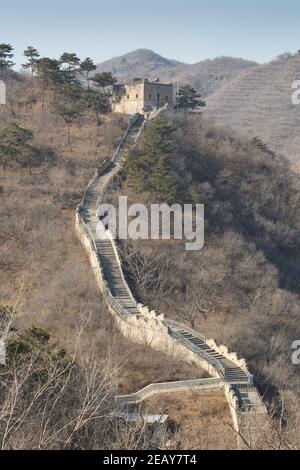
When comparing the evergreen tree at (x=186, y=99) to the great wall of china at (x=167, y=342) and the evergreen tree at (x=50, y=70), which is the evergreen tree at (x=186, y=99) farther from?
the great wall of china at (x=167, y=342)

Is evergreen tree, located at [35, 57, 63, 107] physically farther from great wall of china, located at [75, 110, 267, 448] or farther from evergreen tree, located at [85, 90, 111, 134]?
great wall of china, located at [75, 110, 267, 448]

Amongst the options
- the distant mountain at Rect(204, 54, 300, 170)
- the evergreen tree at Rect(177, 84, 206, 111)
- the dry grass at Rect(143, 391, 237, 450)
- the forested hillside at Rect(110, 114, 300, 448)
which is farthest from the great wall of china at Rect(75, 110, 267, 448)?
the distant mountain at Rect(204, 54, 300, 170)

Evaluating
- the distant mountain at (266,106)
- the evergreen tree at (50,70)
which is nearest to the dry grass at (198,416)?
the evergreen tree at (50,70)

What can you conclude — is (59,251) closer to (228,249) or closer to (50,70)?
(228,249)

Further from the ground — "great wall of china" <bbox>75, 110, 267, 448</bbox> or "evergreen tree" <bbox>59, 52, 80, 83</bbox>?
"evergreen tree" <bbox>59, 52, 80, 83</bbox>

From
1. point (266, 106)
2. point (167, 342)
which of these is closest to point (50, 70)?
point (167, 342)
